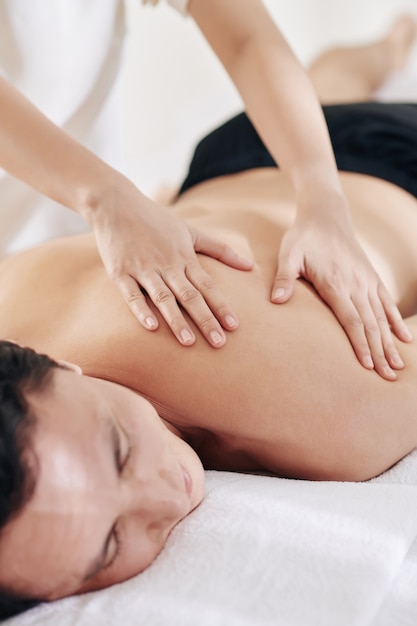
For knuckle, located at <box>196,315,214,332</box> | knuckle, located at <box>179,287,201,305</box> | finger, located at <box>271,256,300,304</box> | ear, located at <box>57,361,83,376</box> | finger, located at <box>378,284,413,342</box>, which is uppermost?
ear, located at <box>57,361,83,376</box>

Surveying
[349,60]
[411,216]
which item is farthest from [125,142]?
[411,216]

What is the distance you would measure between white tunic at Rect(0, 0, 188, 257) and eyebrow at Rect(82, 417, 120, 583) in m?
0.83

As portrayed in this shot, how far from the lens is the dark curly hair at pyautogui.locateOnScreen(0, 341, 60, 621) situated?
0.72 metres

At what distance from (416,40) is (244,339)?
1.97m

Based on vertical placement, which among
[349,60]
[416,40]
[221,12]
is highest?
[221,12]

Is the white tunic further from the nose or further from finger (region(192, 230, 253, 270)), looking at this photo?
the nose

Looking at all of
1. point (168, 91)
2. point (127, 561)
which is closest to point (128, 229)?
point (127, 561)

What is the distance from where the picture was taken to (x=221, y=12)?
1384 millimetres

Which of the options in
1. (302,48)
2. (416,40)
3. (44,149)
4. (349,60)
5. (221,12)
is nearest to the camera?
(44,149)

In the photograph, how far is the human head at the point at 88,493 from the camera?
737 mm

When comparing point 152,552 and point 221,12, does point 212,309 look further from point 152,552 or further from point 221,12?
point 221,12

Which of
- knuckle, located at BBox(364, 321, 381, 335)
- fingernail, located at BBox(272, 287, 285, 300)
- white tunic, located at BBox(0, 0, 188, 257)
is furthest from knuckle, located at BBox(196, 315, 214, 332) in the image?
white tunic, located at BBox(0, 0, 188, 257)

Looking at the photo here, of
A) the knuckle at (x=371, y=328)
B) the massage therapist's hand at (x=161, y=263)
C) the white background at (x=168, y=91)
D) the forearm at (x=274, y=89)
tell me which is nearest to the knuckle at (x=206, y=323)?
the massage therapist's hand at (x=161, y=263)

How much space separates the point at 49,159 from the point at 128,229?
0.59 feet
